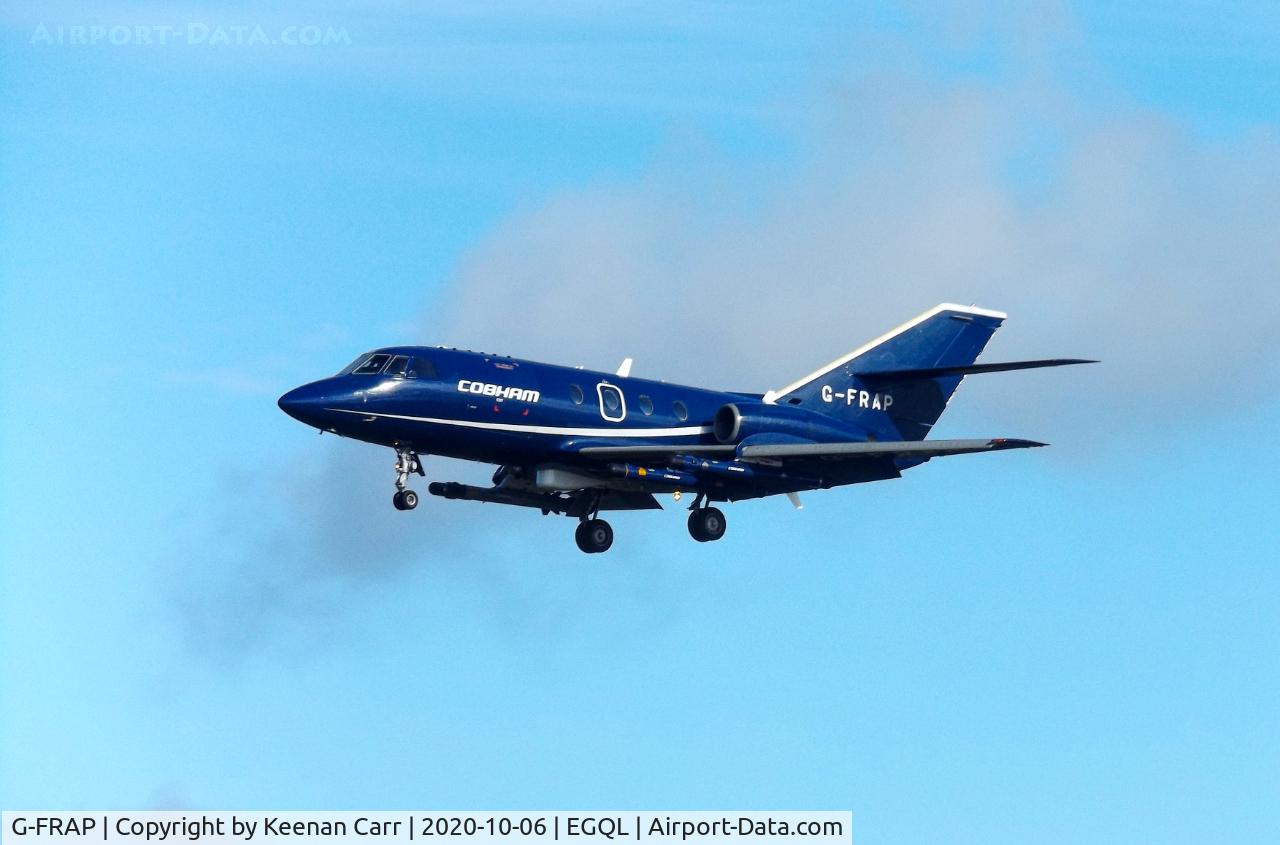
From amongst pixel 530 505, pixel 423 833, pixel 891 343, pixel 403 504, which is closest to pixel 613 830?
pixel 423 833

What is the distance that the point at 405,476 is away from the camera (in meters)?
50.3

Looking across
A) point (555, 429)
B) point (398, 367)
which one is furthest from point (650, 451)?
point (398, 367)

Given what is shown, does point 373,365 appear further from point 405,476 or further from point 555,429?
point 555,429

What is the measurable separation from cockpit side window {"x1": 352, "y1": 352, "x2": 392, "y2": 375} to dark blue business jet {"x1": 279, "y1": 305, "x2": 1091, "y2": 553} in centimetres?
3

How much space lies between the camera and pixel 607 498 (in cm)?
5444

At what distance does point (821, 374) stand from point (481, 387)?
31.5 feet

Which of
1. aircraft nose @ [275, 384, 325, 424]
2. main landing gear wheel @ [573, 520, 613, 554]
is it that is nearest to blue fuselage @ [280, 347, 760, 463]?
aircraft nose @ [275, 384, 325, 424]

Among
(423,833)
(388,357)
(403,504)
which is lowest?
(423,833)

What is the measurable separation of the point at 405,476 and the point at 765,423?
852 cm

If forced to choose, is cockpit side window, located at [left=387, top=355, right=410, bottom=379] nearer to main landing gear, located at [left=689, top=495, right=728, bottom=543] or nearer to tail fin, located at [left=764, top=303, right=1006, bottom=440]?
main landing gear, located at [left=689, top=495, right=728, bottom=543]

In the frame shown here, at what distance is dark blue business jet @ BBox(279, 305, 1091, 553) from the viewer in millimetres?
50031

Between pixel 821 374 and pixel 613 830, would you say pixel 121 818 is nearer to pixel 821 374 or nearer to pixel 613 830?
pixel 613 830

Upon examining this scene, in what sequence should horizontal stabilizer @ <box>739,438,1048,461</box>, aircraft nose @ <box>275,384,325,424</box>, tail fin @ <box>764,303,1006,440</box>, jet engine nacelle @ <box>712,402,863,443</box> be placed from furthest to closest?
tail fin @ <box>764,303,1006,440</box>
jet engine nacelle @ <box>712,402,863,443</box>
horizontal stabilizer @ <box>739,438,1048,461</box>
aircraft nose @ <box>275,384,325,424</box>

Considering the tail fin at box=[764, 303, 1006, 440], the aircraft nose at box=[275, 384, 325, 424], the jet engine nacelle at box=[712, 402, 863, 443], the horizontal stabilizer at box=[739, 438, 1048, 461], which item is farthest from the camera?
the tail fin at box=[764, 303, 1006, 440]
